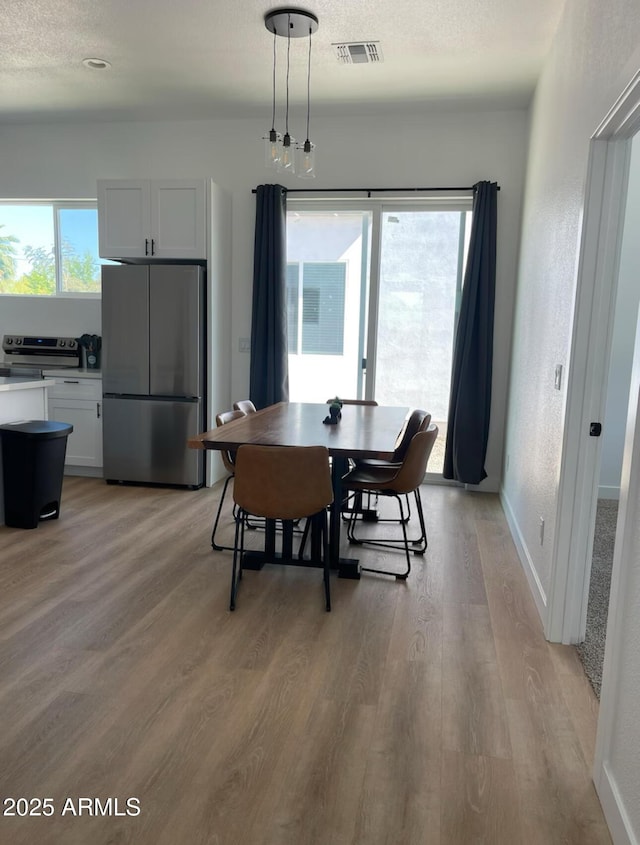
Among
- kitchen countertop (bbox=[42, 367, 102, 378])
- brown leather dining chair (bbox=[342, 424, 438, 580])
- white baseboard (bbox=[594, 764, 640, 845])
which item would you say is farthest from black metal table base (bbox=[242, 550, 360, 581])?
kitchen countertop (bbox=[42, 367, 102, 378])

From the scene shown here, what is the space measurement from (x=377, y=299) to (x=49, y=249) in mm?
3097

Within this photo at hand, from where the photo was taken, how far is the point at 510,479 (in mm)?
4406

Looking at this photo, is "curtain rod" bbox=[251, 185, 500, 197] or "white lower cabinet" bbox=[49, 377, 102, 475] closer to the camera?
"curtain rod" bbox=[251, 185, 500, 197]

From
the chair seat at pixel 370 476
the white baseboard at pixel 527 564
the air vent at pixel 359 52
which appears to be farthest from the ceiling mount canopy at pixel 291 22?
the white baseboard at pixel 527 564

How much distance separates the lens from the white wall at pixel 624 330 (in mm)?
4594

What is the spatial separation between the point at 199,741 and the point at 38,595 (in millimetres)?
1420

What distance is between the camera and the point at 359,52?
3768mm

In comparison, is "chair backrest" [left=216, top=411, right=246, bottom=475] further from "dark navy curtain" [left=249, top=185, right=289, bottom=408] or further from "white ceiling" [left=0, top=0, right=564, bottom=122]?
"white ceiling" [left=0, top=0, right=564, bottom=122]

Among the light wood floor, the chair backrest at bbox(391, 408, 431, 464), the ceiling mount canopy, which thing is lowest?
the light wood floor

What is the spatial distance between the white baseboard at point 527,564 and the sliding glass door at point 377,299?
1.17 meters

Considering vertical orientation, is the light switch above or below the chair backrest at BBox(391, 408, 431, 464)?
above

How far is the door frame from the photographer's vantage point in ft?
7.53

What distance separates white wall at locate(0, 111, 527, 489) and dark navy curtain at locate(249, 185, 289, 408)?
223 millimetres

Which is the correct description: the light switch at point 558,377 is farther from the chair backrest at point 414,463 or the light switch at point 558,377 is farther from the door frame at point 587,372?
the chair backrest at point 414,463
